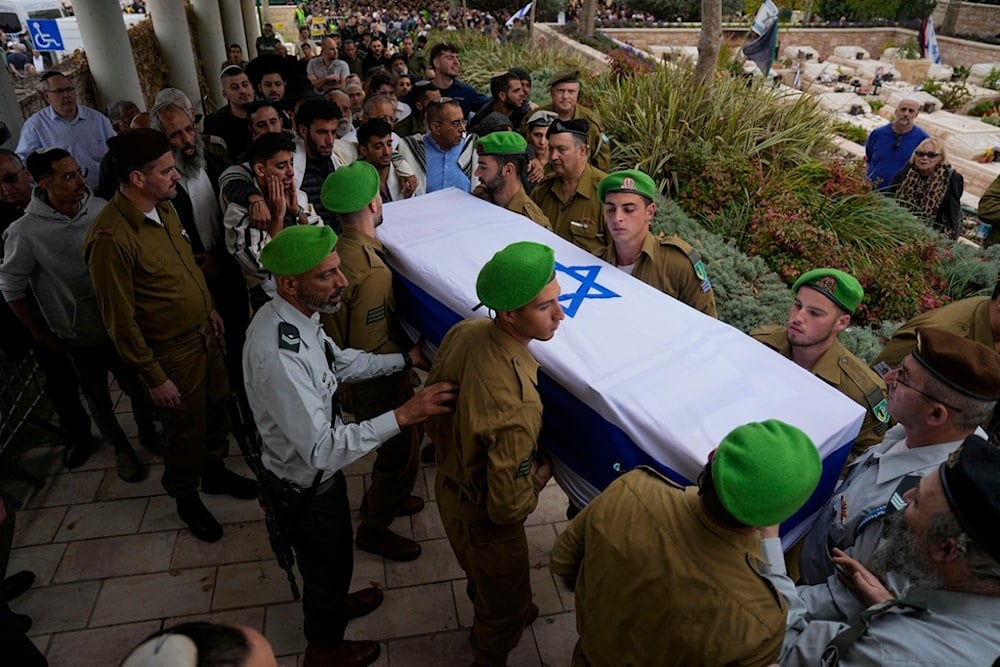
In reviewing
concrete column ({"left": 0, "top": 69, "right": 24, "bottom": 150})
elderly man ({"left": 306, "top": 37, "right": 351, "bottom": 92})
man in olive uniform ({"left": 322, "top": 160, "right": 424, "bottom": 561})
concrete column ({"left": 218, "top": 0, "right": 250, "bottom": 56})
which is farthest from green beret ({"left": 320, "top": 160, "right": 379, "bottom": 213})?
concrete column ({"left": 218, "top": 0, "right": 250, "bottom": 56})

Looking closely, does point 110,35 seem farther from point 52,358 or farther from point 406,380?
point 406,380

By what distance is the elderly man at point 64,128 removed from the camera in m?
5.16

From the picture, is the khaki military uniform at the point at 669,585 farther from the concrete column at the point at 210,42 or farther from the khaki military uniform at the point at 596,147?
the concrete column at the point at 210,42

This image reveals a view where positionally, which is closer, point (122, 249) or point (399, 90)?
point (122, 249)

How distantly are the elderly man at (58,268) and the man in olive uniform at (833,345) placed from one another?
3572 mm

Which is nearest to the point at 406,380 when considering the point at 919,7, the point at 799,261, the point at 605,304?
the point at 605,304

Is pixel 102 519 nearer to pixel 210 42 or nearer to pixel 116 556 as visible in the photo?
pixel 116 556

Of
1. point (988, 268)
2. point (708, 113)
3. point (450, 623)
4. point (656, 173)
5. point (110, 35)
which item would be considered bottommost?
point (450, 623)

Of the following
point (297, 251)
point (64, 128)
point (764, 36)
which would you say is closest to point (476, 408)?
point (297, 251)

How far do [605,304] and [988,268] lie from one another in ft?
14.8

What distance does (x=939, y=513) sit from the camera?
1.49 meters

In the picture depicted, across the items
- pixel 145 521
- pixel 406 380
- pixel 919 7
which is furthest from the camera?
pixel 919 7

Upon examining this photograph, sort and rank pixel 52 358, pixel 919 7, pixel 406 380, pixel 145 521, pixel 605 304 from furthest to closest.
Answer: pixel 919 7, pixel 52 358, pixel 145 521, pixel 406 380, pixel 605 304

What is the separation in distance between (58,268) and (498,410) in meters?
2.68
